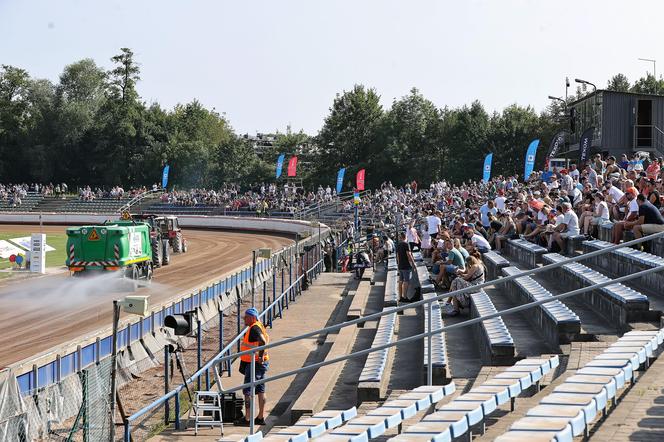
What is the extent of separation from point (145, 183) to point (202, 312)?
3120 inches

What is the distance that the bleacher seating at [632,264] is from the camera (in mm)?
14906

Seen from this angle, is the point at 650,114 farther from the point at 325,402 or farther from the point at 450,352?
the point at 325,402

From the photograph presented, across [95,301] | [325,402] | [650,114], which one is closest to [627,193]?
[325,402]

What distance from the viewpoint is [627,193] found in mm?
18562

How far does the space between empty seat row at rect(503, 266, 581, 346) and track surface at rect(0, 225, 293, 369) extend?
935cm

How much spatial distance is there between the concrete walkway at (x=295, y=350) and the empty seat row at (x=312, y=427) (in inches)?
111

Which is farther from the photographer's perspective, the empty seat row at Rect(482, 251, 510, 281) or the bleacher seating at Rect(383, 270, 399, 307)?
the bleacher seating at Rect(383, 270, 399, 307)

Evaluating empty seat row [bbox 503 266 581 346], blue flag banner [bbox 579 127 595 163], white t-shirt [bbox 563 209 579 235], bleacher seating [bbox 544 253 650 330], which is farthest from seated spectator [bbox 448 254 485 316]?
blue flag banner [bbox 579 127 595 163]

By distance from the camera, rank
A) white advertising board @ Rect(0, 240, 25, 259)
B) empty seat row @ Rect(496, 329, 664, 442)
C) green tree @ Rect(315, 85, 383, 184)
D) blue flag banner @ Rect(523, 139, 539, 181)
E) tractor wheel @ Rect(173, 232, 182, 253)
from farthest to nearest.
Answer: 1. green tree @ Rect(315, 85, 383, 184)
2. tractor wheel @ Rect(173, 232, 182, 253)
3. blue flag banner @ Rect(523, 139, 539, 181)
4. white advertising board @ Rect(0, 240, 25, 259)
5. empty seat row @ Rect(496, 329, 664, 442)

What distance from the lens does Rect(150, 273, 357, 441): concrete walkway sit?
44.6 feet

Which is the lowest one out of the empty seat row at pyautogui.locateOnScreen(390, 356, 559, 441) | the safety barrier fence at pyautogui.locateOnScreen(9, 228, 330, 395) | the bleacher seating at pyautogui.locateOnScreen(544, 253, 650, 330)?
the safety barrier fence at pyautogui.locateOnScreen(9, 228, 330, 395)

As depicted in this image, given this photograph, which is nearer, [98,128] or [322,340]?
[322,340]

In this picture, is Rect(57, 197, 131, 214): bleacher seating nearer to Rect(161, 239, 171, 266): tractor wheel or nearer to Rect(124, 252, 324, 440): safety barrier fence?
Rect(161, 239, 171, 266): tractor wheel

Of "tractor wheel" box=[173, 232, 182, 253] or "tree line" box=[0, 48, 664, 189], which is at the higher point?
"tree line" box=[0, 48, 664, 189]
